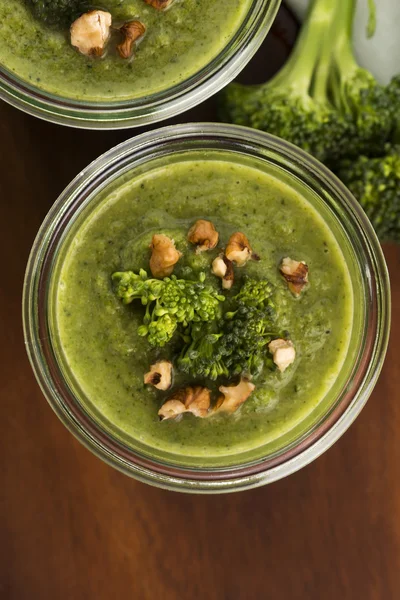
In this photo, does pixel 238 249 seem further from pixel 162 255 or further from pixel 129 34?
pixel 129 34

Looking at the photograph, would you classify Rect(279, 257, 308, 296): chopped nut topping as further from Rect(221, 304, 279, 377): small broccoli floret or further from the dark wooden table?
the dark wooden table

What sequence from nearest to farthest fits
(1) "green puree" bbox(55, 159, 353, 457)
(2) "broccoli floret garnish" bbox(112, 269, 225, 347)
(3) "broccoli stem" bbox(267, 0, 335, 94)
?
1. (2) "broccoli floret garnish" bbox(112, 269, 225, 347)
2. (1) "green puree" bbox(55, 159, 353, 457)
3. (3) "broccoli stem" bbox(267, 0, 335, 94)

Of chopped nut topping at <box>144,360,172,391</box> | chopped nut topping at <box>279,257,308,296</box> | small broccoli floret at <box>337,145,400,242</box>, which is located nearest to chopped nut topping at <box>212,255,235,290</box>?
chopped nut topping at <box>279,257,308,296</box>

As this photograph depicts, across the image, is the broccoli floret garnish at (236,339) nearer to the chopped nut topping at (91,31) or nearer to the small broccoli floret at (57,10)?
the chopped nut topping at (91,31)

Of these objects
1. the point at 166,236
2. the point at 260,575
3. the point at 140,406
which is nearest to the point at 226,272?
the point at 166,236

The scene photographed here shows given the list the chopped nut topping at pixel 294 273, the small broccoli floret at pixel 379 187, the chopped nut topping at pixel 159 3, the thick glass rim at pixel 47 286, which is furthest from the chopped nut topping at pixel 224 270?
the chopped nut topping at pixel 159 3

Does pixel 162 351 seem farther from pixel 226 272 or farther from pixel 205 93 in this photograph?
pixel 205 93
